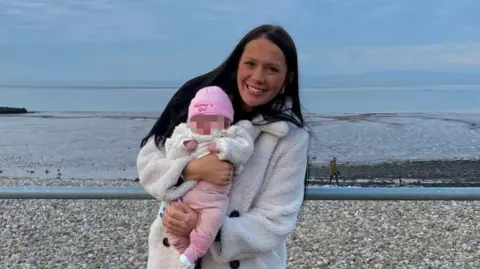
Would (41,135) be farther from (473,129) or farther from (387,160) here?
(473,129)

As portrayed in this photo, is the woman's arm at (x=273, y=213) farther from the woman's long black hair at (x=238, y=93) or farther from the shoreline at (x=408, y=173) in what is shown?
the shoreline at (x=408, y=173)

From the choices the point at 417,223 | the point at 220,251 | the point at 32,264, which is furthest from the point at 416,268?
the point at 220,251

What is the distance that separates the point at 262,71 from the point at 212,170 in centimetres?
42

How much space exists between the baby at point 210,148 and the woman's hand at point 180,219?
19 millimetres

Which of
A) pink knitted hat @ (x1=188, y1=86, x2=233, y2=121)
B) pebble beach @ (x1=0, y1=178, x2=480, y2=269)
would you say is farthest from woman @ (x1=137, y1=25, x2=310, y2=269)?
pebble beach @ (x1=0, y1=178, x2=480, y2=269)

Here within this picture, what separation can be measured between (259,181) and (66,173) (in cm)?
2252

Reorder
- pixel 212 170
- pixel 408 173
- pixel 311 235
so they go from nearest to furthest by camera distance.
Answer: pixel 212 170, pixel 311 235, pixel 408 173

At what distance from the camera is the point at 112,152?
103ft

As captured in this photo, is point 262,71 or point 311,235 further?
point 311,235

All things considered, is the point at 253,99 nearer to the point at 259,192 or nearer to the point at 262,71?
the point at 262,71

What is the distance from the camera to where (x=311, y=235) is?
10297 millimetres

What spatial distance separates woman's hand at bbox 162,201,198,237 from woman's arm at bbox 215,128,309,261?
0.13 m

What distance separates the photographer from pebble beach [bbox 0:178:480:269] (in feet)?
29.4

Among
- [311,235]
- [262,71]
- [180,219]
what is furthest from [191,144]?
[311,235]
